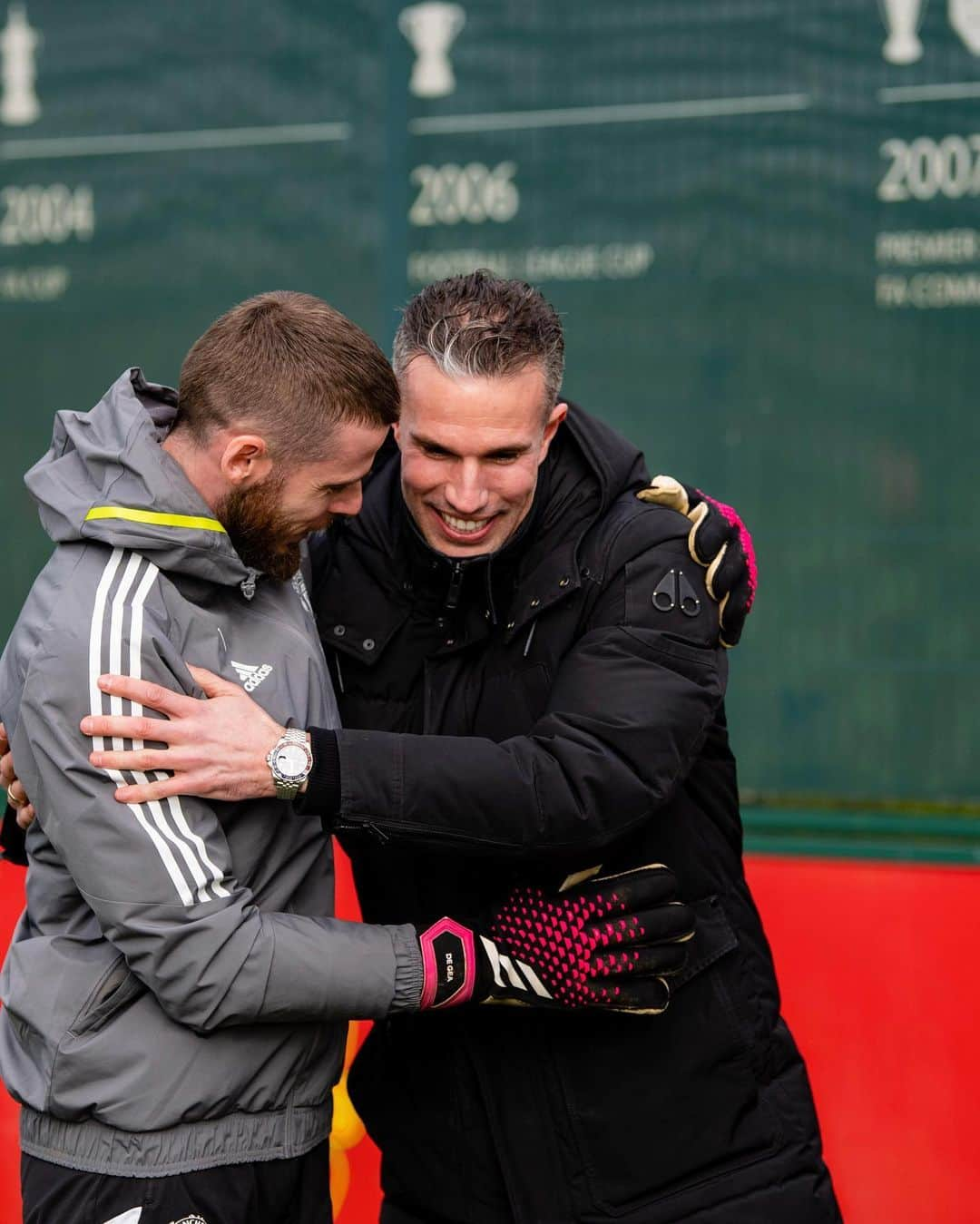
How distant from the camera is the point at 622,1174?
7.50 feet

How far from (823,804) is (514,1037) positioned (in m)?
2.50

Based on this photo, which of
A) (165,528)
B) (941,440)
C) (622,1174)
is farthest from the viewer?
(941,440)

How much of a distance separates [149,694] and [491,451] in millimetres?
652

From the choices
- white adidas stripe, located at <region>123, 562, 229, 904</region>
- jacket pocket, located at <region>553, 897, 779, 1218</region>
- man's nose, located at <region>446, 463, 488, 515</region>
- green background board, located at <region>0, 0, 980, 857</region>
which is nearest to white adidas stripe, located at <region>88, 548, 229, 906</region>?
white adidas stripe, located at <region>123, 562, 229, 904</region>

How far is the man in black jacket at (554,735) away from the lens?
2256 millimetres

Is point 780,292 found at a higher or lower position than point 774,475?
higher

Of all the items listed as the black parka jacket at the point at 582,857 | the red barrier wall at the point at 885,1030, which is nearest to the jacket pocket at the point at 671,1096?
the black parka jacket at the point at 582,857

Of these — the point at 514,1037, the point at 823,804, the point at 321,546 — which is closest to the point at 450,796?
the point at 514,1037

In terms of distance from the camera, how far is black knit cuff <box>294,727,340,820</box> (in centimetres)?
207

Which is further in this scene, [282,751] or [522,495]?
[522,495]

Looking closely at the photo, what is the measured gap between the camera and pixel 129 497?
2.06 m

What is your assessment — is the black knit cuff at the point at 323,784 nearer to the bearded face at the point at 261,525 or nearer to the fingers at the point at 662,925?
the bearded face at the point at 261,525

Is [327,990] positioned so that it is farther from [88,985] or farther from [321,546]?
[321,546]

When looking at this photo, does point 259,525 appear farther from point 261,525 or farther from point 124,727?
point 124,727
